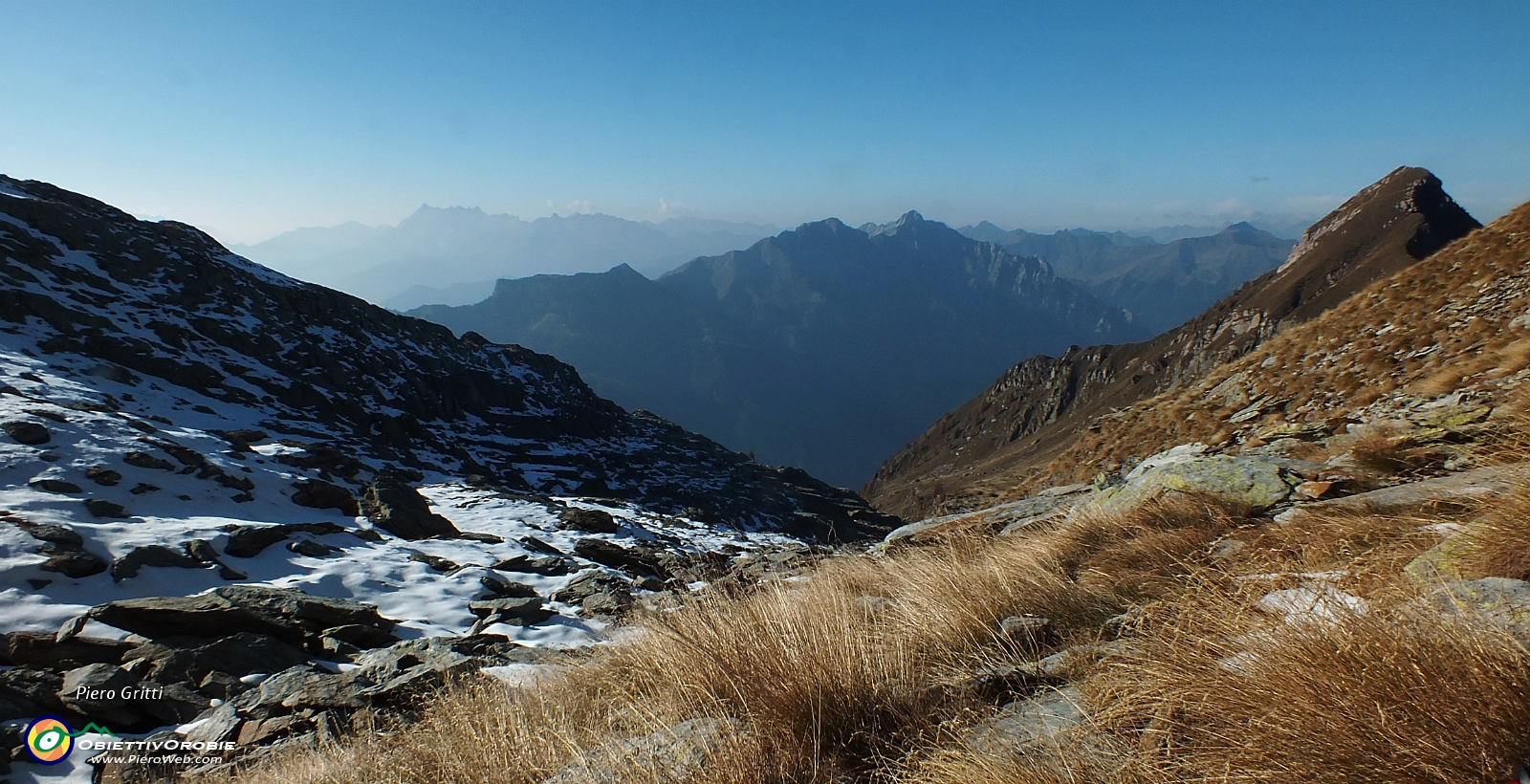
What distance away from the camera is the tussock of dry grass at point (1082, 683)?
1.54 m

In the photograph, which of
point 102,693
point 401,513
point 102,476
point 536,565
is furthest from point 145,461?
point 102,693

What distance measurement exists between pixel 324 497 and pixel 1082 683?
1586 centimetres

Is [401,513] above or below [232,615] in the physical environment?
below

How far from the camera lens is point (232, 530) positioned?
9.98m

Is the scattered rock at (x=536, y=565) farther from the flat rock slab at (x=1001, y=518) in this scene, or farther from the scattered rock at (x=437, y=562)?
the flat rock slab at (x=1001, y=518)

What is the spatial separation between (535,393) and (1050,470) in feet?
170

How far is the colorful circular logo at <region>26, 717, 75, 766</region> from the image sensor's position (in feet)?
14.6

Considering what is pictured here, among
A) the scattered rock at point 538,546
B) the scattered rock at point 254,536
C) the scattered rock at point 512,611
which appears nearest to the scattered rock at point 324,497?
the scattered rock at point 254,536

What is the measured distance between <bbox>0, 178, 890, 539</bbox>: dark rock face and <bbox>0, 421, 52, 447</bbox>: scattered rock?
117 mm

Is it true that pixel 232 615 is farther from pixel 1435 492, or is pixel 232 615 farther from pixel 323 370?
pixel 323 370

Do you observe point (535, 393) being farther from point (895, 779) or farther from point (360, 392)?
point (895, 779)

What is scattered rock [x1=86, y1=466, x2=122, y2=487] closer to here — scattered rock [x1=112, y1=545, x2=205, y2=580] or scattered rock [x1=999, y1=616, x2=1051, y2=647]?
scattered rock [x1=112, y1=545, x2=205, y2=580]

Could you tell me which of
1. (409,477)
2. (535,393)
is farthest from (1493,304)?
(535,393)

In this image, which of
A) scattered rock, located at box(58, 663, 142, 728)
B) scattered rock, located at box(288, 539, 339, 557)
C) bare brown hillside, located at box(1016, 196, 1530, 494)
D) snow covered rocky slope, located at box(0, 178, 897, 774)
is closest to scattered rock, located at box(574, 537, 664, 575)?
snow covered rocky slope, located at box(0, 178, 897, 774)
